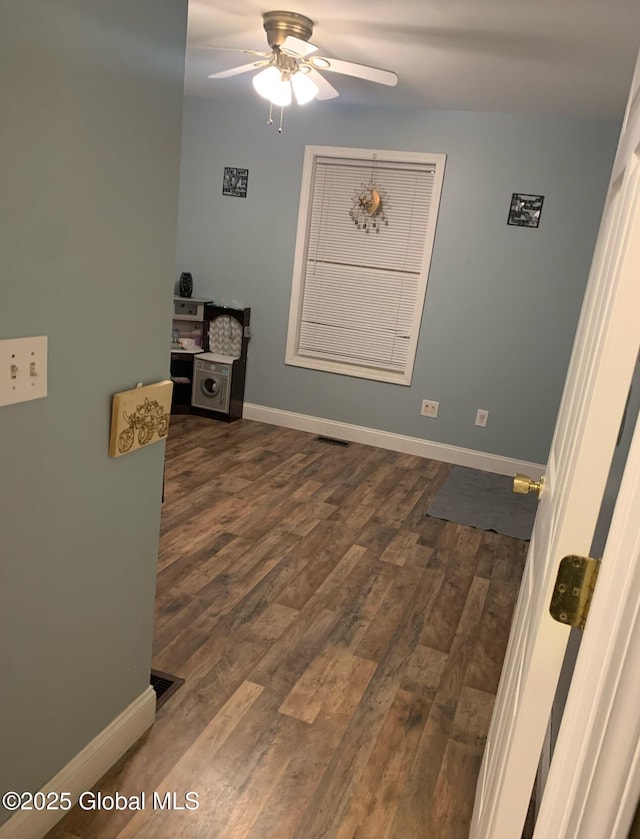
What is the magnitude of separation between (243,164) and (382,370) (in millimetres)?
1829

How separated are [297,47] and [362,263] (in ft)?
6.86

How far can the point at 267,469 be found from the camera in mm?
4035

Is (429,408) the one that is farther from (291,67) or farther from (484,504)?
(291,67)

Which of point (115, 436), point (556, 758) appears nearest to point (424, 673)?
point (115, 436)

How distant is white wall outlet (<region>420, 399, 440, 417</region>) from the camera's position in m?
4.48

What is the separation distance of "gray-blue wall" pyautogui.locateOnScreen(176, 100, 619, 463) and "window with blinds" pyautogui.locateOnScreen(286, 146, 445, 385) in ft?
0.26

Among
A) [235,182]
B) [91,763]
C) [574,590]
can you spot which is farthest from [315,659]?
[235,182]

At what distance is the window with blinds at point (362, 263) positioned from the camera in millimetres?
4258

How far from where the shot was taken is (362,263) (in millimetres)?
4492

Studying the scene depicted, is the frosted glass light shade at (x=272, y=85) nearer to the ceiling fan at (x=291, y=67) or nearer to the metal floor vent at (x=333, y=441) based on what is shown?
the ceiling fan at (x=291, y=67)

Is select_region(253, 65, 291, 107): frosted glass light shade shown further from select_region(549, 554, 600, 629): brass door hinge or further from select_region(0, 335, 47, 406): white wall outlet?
select_region(549, 554, 600, 629): brass door hinge

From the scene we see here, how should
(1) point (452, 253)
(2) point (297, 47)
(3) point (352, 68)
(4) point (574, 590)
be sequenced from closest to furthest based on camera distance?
(4) point (574, 590) < (2) point (297, 47) < (3) point (352, 68) < (1) point (452, 253)

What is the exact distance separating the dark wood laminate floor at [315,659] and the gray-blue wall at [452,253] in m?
0.93

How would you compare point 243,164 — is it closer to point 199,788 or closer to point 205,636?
point 205,636
